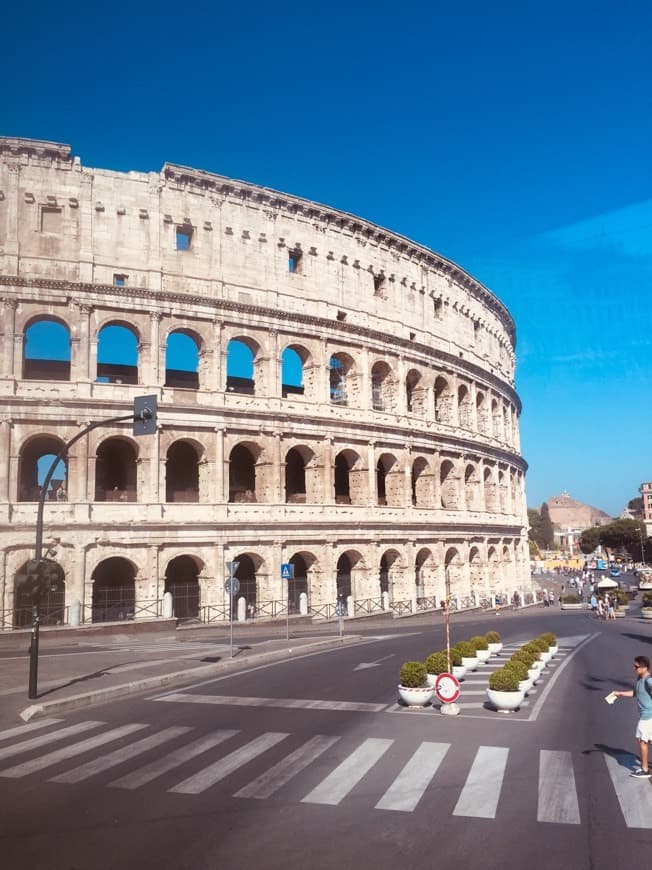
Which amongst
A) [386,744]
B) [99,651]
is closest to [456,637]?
[99,651]

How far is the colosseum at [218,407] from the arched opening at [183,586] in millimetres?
113

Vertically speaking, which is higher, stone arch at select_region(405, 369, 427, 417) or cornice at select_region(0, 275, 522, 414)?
cornice at select_region(0, 275, 522, 414)

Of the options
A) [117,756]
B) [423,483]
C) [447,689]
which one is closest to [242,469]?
[423,483]

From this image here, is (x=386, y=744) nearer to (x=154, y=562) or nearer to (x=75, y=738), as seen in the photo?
(x=75, y=738)

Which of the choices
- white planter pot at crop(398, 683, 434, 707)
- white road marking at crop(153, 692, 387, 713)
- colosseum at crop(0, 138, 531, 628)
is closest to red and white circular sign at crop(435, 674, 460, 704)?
white planter pot at crop(398, 683, 434, 707)

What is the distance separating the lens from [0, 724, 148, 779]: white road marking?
→ 1019 centimetres

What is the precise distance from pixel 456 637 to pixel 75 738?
18398 millimetres

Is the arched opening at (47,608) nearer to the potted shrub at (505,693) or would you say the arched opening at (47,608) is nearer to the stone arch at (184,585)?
the stone arch at (184,585)

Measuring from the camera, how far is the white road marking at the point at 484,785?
834 centimetres

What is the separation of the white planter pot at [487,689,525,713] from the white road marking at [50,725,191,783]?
217 inches

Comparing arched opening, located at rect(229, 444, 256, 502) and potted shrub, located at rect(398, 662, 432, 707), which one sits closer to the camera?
potted shrub, located at rect(398, 662, 432, 707)

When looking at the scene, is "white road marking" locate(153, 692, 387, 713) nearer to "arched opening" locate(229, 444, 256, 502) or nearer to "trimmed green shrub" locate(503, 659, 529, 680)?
"trimmed green shrub" locate(503, 659, 529, 680)

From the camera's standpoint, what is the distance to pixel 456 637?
27812 millimetres

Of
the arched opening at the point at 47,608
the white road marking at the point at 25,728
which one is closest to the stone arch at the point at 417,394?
the arched opening at the point at 47,608
